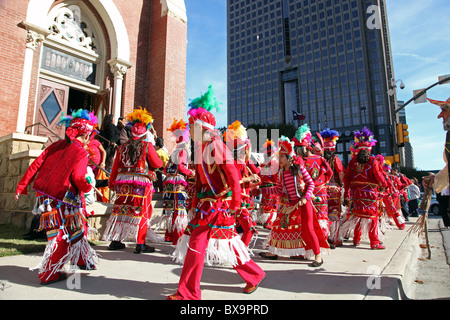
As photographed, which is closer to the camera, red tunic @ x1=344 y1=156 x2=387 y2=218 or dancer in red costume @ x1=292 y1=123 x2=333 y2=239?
dancer in red costume @ x1=292 y1=123 x2=333 y2=239

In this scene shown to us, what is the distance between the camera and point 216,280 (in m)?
3.45

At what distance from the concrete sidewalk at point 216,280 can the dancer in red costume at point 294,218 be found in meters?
0.22

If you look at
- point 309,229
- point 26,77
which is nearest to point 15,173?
point 26,77

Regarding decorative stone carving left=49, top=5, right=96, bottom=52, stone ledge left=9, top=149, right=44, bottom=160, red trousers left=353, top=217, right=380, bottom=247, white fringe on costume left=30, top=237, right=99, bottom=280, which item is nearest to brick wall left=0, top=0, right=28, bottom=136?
decorative stone carving left=49, top=5, right=96, bottom=52

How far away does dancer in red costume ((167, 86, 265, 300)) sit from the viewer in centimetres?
284

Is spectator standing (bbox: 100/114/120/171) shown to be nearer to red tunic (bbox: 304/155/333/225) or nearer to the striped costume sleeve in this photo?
red tunic (bbox: 304/155/333/225)

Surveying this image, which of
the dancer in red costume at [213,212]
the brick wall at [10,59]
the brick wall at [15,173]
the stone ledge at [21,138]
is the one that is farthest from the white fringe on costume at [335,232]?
the brick wall at [10,59]

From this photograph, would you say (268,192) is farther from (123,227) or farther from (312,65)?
(312,65)

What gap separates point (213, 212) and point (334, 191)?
14.0 feet

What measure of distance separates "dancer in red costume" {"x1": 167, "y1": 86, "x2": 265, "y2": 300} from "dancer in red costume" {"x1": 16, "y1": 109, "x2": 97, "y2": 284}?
53.5 inches

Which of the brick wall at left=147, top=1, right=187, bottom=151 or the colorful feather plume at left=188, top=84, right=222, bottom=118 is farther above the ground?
the brick wall at left=147, top=1, right=187, bottom=151

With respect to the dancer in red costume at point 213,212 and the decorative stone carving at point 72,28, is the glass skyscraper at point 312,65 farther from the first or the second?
the dancer in red costume at point 213,212
